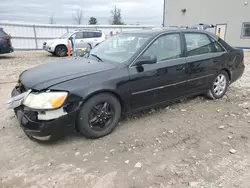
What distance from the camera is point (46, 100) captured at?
106 inches

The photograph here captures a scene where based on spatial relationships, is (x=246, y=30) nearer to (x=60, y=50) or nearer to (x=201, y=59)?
(x=60, y=50)

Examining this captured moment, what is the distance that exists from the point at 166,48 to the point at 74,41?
34.5 feet

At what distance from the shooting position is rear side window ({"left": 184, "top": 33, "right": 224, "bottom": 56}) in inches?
160

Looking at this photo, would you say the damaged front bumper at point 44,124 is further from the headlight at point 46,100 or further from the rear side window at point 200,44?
the rear side window at point 200,44

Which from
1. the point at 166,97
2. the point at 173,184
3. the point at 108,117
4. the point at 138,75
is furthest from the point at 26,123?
the point at 166,97

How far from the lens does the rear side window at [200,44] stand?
13.3ft

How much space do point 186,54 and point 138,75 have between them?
120 centimetres

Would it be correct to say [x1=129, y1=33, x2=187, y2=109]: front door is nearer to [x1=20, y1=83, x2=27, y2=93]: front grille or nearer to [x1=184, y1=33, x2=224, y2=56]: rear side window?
[x1=184, y1=33, x2=224, y2=56]: rear side window

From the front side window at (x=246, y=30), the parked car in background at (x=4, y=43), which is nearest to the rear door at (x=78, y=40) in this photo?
the parked car in background at (x=4, y=43)

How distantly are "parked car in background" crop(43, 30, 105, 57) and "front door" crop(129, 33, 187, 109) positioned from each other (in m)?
9.83

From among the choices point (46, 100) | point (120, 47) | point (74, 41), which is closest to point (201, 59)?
point (120, 47)

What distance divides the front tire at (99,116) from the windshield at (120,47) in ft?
2.39

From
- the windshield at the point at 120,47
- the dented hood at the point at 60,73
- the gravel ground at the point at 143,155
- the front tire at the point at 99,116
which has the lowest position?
the gravel ground at the point at 143,155

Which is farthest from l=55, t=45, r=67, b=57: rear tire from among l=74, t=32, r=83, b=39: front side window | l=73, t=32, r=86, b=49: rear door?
l=74, t=32, r=83, b=39: front side window
